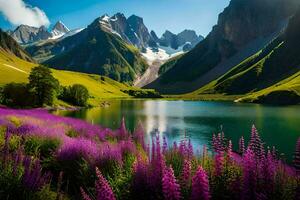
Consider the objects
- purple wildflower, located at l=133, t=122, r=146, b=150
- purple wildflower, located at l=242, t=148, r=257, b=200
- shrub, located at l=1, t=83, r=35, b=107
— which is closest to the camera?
purple wildflower, located at l=242, t=148, r=257, b=200

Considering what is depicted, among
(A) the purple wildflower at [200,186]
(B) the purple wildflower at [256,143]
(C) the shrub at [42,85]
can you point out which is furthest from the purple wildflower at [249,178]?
(C) the shrub at [42,85]

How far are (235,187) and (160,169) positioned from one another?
2037 millimetres

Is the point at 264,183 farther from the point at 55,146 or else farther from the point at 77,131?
the point at 77,131

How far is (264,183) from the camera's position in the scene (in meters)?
9.39

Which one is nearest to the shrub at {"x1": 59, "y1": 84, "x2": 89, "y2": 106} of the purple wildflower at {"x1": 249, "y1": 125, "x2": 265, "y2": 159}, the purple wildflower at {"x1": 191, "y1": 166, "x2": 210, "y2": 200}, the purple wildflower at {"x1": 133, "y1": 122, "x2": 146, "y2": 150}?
the purple wildflower at {"x1": 133, "y1": 122, "x2": 146, "y2": 150}

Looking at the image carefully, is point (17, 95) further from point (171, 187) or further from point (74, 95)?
point (171, 187)

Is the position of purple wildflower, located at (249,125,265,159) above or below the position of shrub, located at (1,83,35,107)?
below

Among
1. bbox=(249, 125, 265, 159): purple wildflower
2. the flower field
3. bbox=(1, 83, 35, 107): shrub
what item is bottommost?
the flower field

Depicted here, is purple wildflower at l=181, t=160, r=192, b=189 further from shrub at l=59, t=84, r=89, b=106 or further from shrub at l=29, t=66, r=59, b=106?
shrub at l=59, t=84, r=89, b=106

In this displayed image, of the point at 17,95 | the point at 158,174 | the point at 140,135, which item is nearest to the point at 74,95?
the point at 17,95

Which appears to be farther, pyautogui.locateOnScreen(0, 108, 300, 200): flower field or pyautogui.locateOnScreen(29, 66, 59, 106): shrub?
pyautogui.locateOnScreen(29, 66, 59, 106): shrub

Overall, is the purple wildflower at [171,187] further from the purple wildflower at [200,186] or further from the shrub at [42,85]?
the shrub at [42,85]

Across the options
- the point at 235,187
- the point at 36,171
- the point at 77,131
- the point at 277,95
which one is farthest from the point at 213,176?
the point at 277,95

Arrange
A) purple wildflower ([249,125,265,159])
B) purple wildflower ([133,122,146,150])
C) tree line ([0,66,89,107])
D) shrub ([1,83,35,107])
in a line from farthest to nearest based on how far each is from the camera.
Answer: tree line ([0,66,89,107])
shrub ([1,83,35,107])
purple wildflower ([133,122,146,150])
purple wildflower ([249,125,265,159])
